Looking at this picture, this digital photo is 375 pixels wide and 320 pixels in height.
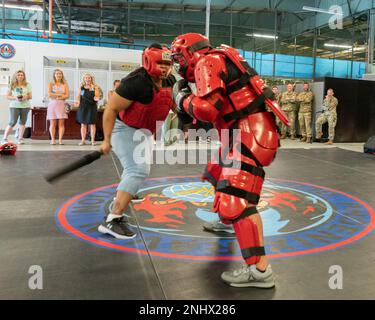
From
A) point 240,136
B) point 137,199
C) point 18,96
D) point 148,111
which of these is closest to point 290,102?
point 18,96

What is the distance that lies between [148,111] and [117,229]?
38.7 inches

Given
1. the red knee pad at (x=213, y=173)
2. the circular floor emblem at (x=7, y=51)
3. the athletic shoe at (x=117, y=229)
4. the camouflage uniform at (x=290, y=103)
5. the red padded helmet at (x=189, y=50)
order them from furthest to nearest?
the camouflage uniform at (x=290, y=103), the circular floor emblem at (x=7, y=51), the athletic shoe at (x=117, y=229), the red knee pad at (x=213, y=173), the red padded helmet at (x=189, y=50)

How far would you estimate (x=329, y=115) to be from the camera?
10.5 meters

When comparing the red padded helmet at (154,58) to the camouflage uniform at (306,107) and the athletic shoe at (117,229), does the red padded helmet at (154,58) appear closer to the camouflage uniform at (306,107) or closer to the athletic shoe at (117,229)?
the athletic shoe at (117,229)

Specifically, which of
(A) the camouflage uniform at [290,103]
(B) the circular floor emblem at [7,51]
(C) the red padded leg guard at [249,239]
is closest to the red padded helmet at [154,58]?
(C) the red padded leg guard at [249,239]

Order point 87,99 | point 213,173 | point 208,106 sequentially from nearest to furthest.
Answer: point 208,106 < point 213,173 < point 87,99

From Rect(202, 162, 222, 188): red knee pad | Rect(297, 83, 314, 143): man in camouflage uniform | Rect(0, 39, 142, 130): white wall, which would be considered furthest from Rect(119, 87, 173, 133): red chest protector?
Rect(0, 39, 142, 130): white wall

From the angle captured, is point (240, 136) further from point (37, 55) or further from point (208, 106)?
point (37, 55)

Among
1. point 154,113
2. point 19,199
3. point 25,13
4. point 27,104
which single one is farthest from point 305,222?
point 25,13

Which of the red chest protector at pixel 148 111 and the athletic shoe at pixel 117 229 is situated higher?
the red chest protector at pixel 148 111

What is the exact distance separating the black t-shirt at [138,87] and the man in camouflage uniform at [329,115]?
8.60m

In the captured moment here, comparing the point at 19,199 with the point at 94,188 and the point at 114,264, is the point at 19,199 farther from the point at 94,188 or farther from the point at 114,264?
the point at 114,264

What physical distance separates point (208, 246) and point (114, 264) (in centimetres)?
75

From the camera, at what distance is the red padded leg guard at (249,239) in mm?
2182
